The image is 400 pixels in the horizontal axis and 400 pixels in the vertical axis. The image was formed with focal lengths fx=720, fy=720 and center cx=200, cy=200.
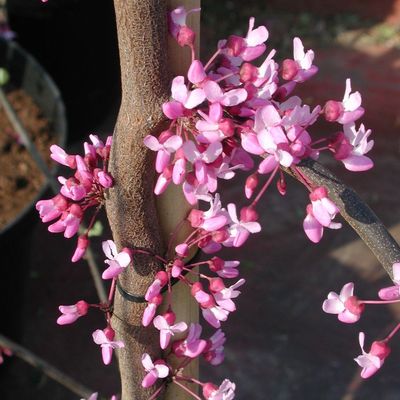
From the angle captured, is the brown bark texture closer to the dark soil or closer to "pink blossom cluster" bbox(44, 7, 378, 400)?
"pink blossom cluster" bbox(44, 7, 378, 400)

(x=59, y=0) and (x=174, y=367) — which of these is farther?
(x=59, y=0)

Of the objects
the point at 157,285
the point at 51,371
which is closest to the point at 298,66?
the point at 157,285

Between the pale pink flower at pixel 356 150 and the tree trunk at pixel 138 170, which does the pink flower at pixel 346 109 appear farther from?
the tree trunk at pixel 138 170

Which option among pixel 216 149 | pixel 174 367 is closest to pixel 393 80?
pixel 174 367

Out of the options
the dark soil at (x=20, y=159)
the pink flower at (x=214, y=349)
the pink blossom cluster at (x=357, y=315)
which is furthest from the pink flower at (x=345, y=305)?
the dark soil at (x=20, y=159)

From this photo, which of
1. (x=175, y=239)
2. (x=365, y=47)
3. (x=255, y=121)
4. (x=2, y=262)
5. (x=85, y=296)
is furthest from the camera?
(x=365, y=47)

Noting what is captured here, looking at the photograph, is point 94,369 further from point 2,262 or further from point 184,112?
point 184,112
